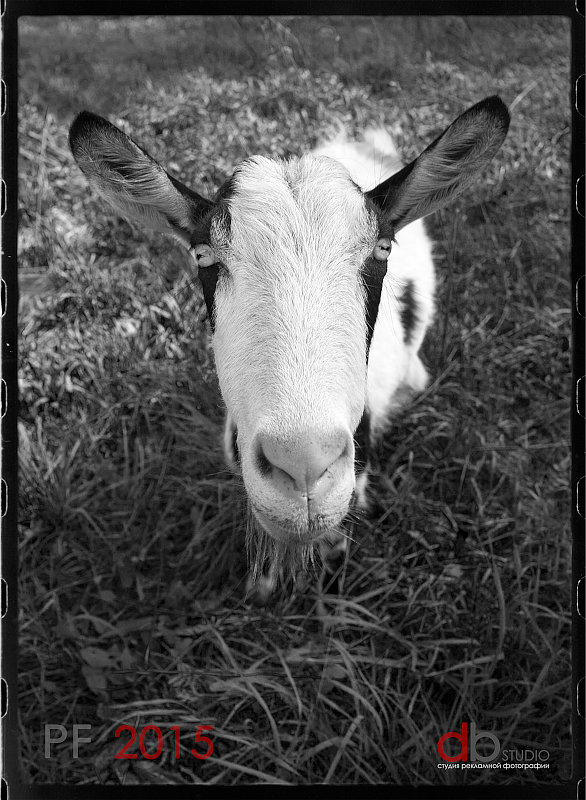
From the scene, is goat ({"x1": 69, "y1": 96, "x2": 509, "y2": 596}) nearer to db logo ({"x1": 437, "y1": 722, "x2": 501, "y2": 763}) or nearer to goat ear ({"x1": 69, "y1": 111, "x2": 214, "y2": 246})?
goat ear ({"x1": 69, "y1": 111, "x2": 214, "y2": 246})

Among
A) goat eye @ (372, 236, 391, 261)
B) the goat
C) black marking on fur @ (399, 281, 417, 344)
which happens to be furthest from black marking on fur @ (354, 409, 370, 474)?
goat eye @ (372, 236, 391, 261)

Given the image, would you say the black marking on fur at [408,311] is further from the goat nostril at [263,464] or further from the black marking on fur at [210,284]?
the goat nostril at [263,464]

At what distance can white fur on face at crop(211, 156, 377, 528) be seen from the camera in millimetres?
1427

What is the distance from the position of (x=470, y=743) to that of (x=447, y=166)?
5.17 feet

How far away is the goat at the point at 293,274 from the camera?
1.37m

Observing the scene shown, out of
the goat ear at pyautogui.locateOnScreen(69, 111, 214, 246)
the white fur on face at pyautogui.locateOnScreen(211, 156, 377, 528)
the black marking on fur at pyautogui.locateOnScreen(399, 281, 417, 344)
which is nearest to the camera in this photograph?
the white fur on face at pyautogui.locateOnScreen(211, 156, 377, 528)

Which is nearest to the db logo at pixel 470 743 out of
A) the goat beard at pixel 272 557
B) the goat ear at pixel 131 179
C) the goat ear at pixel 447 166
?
the goat beard at pixel 272 557

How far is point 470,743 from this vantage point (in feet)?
5.98

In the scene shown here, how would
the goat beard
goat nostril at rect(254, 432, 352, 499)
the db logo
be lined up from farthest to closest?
the goat beard → the db logo → goat nostril at rect(254, 432, 352, 499)

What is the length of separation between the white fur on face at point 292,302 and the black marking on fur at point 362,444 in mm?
501

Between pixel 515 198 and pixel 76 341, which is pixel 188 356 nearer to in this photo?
pixel 76 341

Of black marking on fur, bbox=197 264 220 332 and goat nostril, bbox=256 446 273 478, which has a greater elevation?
black marking on fur, bbox=197 264 220 332

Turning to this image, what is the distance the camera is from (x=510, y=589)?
2.05 m

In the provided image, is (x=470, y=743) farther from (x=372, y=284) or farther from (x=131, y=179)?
(x=131, y=179)
